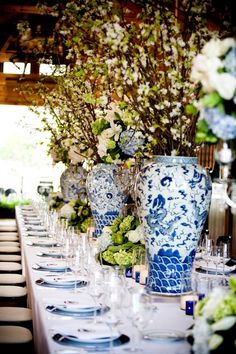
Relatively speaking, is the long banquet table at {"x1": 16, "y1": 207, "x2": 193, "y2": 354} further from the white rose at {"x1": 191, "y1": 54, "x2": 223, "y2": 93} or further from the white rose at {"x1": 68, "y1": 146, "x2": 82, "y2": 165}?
the white rose at {"x1": 68, "y1": 146, "x2": 82, "y2": 165}

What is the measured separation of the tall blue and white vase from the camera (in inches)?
187

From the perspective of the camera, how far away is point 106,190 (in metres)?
4.77

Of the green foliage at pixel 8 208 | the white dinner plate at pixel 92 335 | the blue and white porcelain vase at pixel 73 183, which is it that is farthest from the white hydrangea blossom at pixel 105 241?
the green foliage at pixel 8 208

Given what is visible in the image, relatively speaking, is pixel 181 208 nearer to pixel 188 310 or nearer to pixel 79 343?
pixel 188 310

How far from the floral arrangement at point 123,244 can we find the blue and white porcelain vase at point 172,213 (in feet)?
1.73

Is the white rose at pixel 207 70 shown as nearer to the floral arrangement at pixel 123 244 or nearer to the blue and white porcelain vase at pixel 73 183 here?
the floral arrangement at pixel 123 244

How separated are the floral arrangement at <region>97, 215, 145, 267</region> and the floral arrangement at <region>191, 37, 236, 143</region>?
1.83m

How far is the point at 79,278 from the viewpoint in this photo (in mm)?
3410

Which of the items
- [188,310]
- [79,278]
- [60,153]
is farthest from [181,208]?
[60,153]

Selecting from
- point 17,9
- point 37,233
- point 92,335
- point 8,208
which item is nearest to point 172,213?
point 92,335

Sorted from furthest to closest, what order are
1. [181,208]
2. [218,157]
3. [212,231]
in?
1. [212,231]
2. [181,208]
3. [218,157]

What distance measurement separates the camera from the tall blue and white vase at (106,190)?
4.75 meters

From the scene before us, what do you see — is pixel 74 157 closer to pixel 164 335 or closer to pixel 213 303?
pixel 164 335

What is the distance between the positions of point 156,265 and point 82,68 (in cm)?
137
